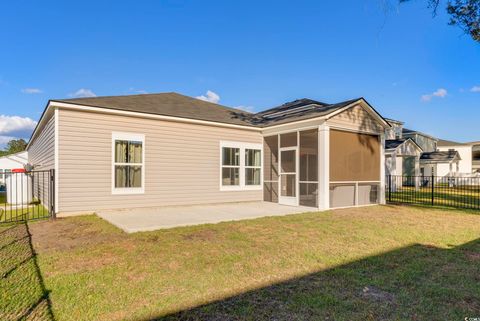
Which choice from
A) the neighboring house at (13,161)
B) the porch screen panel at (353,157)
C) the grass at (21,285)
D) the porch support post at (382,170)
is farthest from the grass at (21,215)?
the neighboring house at (13,161)

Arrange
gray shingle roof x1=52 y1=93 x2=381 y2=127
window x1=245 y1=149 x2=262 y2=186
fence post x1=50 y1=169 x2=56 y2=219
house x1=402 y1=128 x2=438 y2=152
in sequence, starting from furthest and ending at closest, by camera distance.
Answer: house x1=402 y1=128 x2=438 y2=152 → window x1=245 y1=149 x2=262 y2=186 → gray shingle roof x1=52 y1=93 x2=381 y2=127 → fence post x1=50 y1=169 x2=56 y2=219

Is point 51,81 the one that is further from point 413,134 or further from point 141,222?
point 413,134

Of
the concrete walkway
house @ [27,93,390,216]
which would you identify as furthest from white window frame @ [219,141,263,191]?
the concrete walkway

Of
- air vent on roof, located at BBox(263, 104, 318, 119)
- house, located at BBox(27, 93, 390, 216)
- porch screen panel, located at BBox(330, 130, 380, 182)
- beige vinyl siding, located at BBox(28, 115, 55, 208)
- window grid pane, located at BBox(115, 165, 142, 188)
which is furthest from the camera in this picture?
air vent on roof, located at BBox(263, 104, 318, 119)

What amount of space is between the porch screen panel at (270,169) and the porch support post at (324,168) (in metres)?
2.50

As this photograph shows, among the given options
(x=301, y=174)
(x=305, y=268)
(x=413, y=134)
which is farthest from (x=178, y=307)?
(x=413, y=134)

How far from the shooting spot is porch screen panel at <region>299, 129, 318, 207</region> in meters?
10.1

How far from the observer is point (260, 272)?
373 cm

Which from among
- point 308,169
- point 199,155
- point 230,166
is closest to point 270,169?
point 230,166

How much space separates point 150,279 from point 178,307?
2.86 feet

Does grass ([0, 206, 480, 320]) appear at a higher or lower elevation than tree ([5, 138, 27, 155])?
lower

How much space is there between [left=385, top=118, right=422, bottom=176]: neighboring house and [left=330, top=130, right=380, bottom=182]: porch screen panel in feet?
35.3

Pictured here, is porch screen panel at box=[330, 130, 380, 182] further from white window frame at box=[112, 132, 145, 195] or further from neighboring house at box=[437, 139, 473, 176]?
neighboring house at box=[437, 139, 473, 176]

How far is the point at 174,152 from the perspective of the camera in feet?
32.6
